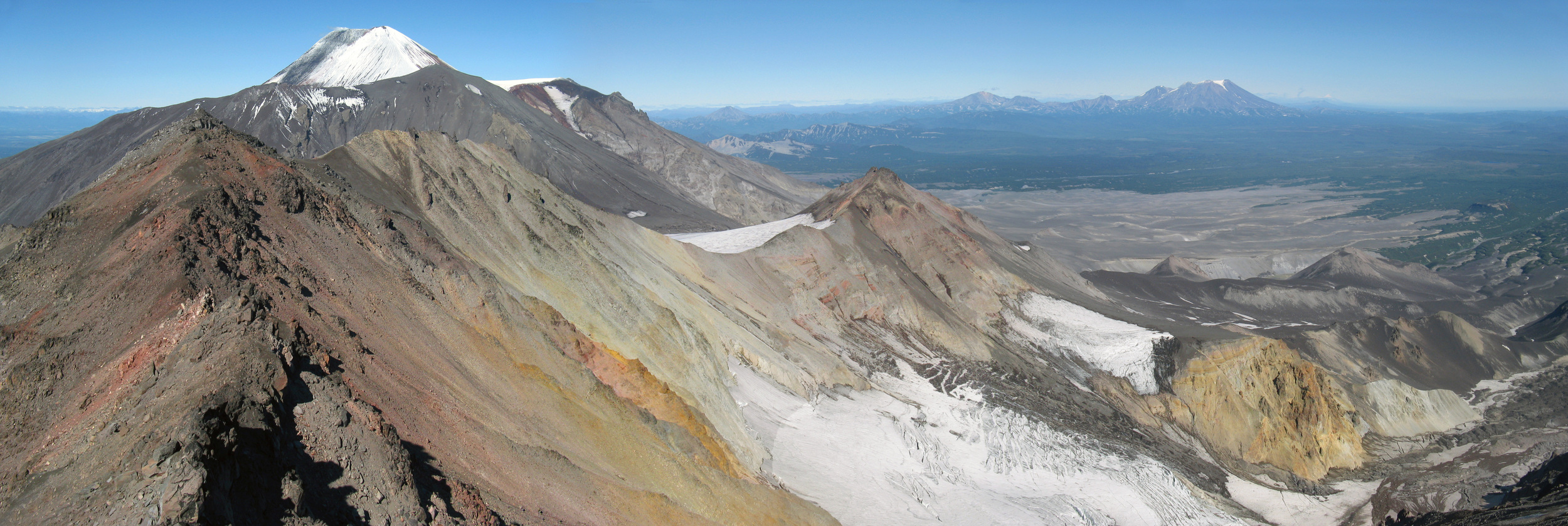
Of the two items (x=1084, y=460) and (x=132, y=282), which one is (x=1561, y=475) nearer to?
(x=1084, y=460)

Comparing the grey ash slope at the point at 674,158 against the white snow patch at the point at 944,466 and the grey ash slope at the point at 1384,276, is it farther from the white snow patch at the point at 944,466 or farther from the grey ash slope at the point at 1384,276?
the white snow patch at the point at 944,466

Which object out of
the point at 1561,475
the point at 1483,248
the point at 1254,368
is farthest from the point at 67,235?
the point at 1483,248

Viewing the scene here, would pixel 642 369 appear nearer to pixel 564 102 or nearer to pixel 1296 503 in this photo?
pixel 1296 503

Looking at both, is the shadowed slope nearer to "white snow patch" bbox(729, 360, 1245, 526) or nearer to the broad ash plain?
the broad ash plain

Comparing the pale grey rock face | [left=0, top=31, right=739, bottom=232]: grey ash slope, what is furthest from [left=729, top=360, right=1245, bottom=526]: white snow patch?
[left=0, top=31, right=739, bottom=232]: grey ash slope

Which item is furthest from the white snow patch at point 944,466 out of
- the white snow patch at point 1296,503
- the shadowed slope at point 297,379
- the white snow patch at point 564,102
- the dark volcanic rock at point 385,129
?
the white snow patch at point 564,102
